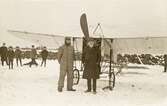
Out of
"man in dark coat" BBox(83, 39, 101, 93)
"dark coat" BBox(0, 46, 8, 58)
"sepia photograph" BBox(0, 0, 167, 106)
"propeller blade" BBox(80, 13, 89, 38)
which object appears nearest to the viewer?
"sepia photograph" BBox(0, 0, 167, 106)

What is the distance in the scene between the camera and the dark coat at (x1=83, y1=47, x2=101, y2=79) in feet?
44.8

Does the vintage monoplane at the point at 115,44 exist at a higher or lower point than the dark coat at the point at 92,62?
higher

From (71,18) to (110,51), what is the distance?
9.12 m

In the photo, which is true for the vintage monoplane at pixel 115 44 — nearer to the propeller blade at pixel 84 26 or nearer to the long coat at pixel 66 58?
the propeller blade at pixel 84 26

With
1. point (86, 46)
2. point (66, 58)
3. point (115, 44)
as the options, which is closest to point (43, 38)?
point (115, 44)

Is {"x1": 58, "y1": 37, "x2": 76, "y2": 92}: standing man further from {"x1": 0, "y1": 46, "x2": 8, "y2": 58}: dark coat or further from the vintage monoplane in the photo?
{"x1": 0, "y1": 46, "x2": 8, "y2": 58}: dark coat

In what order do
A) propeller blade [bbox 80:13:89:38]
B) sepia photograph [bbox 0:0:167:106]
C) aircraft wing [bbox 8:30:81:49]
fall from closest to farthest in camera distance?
1. sepia photograph [bbox 0:0:167:106]
2. propeller blade [bbox 80:13:89:38]
3. aircraft wing [bbox 8:30:81:49]

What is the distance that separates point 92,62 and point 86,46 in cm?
60

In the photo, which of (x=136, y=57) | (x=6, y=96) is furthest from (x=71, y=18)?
(x=136, y=57)

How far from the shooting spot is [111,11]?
23156 millimetres

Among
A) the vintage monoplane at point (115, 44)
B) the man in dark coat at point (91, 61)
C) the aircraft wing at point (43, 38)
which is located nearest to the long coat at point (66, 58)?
the man in dark coat at point (91, 61)

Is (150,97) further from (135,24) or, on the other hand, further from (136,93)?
(135,24)

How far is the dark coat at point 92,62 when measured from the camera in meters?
13.7

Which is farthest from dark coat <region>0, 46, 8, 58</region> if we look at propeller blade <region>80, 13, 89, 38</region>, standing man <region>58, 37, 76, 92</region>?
standing man <region>58, 37, 76, 92</region>
